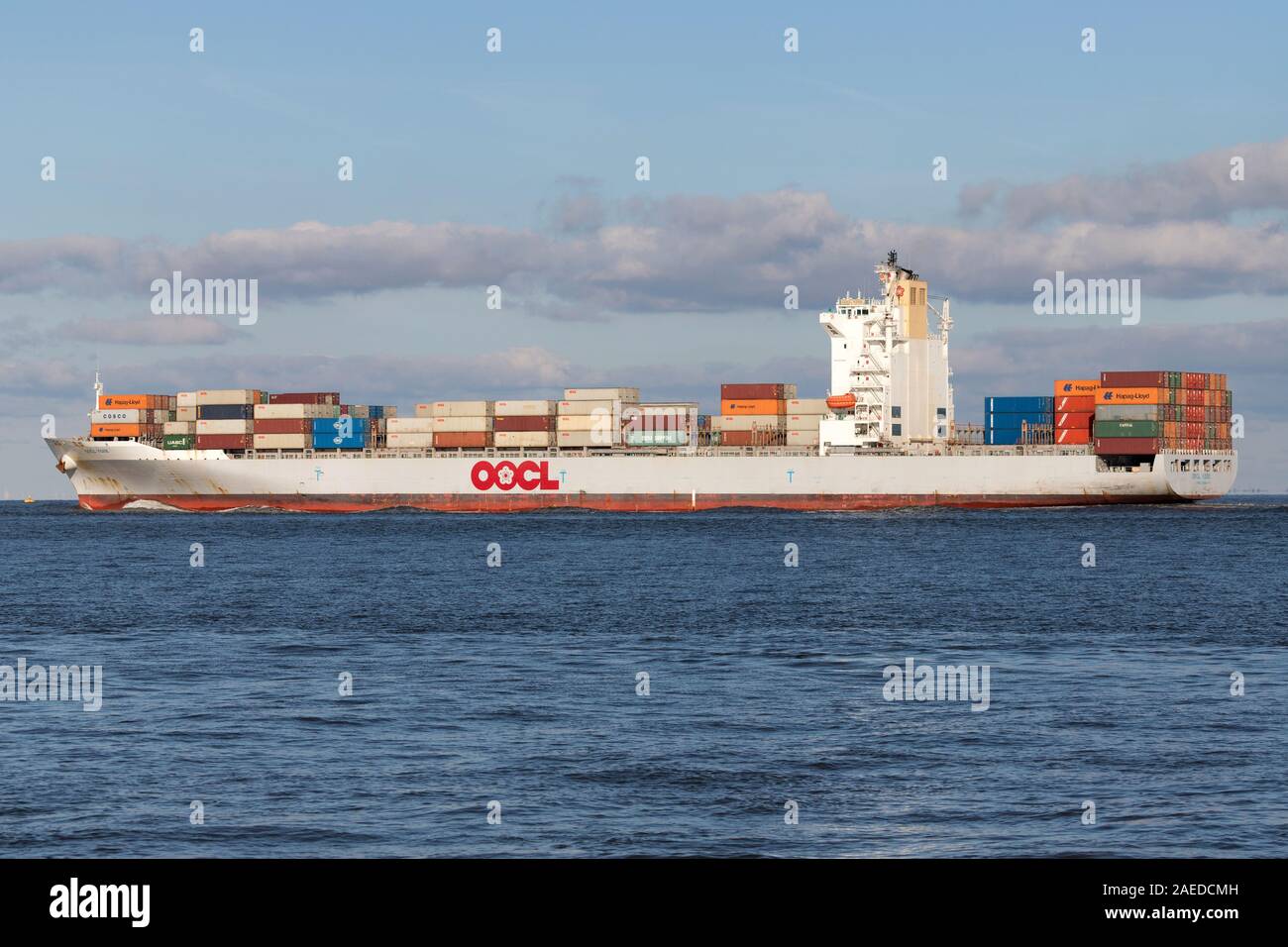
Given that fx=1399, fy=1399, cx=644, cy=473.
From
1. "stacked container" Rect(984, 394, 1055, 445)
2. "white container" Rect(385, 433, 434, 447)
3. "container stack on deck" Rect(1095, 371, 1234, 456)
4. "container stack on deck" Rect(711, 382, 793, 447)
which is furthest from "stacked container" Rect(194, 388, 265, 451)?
"container stack on deck" Rect(1095, 371, 1234, 456)

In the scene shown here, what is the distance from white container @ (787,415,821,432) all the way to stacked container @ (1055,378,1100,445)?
18169 mm

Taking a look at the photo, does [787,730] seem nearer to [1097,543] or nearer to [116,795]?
[116,795]

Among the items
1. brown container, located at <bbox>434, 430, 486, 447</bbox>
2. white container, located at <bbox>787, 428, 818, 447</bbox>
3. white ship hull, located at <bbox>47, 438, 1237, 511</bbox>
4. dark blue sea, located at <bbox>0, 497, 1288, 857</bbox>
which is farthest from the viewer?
brown container, located at <bbox>434, 430, 486, 447</bbox>

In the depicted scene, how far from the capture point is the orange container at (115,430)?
119 metres

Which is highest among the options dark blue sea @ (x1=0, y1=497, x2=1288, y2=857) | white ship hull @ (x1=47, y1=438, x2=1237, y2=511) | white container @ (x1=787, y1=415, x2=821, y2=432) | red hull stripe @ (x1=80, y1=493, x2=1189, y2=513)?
white container @ (x1=787, y1=415, x2=821, y2=432)

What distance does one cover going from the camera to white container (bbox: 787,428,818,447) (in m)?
109

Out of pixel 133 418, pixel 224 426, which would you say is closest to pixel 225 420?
pixel 224 426

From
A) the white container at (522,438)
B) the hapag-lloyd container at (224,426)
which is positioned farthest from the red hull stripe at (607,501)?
the hapag-lloyd container at (224,426)

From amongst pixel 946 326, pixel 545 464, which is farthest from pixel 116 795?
pixel 946 326

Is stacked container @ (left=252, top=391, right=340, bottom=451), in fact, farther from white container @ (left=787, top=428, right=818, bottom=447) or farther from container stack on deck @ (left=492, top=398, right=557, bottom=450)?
white container @ (left=787, top=428, right=818, bottom=447)

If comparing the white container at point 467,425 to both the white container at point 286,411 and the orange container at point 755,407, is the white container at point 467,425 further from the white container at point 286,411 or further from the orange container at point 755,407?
the orange container at point 755,407

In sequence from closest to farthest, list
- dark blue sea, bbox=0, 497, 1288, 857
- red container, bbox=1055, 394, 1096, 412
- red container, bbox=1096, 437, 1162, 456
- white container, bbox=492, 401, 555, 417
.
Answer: dark blue sea, bbox=0, 497, 1288, 857
red container, bbox=1096, 437, 1162, 456
red container, bbox=1055, 394, 1096, 412
white container, bbox=492, 401, 555, 417
